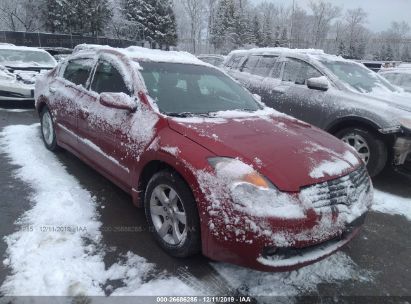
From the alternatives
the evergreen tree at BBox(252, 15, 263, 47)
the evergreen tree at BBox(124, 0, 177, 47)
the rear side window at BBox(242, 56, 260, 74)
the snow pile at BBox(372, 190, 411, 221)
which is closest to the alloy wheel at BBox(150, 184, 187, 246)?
the snow pile at BBox(372, 190, 411, 221)

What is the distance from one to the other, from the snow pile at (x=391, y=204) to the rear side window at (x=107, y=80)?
10.9 feet

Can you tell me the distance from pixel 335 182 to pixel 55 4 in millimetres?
40583

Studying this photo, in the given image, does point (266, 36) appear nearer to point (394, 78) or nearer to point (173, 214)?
point (394, 78)

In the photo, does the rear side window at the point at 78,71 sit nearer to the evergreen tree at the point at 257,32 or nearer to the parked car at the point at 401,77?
the parked car at the point at 401,77

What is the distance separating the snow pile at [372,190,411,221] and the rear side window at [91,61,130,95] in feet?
10.9

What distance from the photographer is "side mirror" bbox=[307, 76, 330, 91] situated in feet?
18.2

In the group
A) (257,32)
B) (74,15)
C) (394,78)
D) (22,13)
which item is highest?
(22,13)

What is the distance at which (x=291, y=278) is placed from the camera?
116 inches

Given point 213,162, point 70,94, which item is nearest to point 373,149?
point 213,162

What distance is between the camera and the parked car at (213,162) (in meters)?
2.52

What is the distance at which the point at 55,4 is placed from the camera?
36781 millimetres

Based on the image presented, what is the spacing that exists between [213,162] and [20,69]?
8.19 meters

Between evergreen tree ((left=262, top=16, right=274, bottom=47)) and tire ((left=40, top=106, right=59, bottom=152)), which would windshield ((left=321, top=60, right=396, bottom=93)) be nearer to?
tire ((left=40, top=106, right=59, bottom=152))

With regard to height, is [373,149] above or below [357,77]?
below
